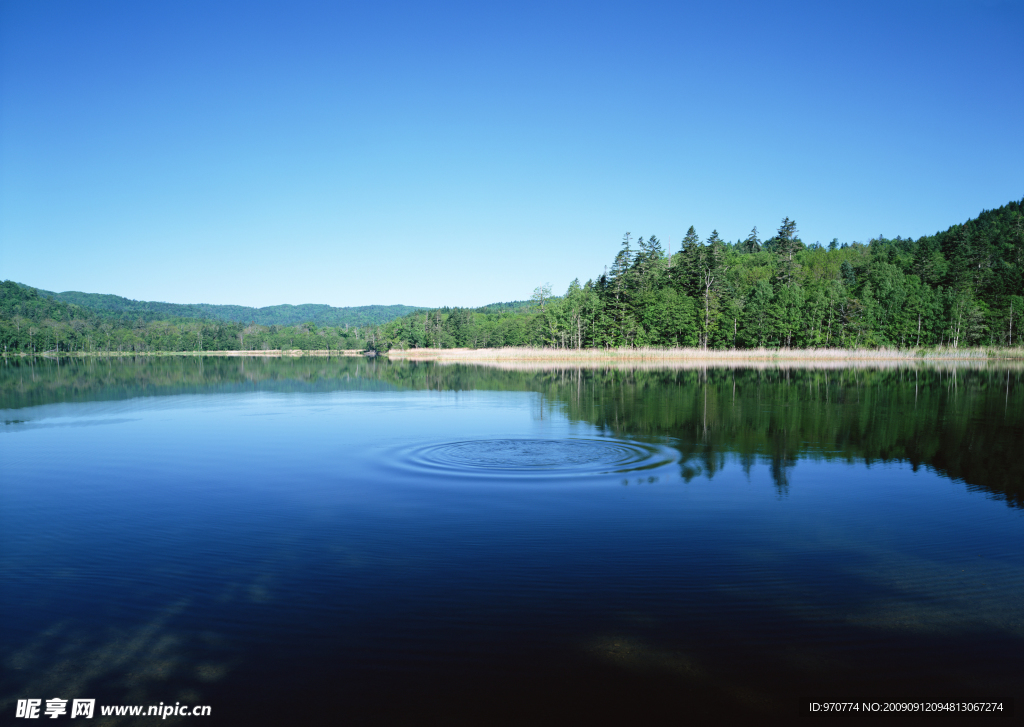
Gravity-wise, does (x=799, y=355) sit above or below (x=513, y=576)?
above

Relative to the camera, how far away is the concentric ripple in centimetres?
1291

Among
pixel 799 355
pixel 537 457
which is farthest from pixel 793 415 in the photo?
pixel 799 355

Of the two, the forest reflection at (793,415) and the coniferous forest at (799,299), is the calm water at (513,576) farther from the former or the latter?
the coniferous forest at (799,299)

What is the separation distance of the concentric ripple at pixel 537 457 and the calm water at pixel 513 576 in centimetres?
11

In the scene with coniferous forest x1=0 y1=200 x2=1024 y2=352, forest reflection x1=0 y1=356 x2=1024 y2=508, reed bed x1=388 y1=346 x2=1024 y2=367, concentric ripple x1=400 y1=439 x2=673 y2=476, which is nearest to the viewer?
concentric ripple x1=400 y1=439 x2=673 y2=476

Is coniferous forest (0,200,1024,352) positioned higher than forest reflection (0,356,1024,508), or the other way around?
coniferous forest (0,200,1024,352)

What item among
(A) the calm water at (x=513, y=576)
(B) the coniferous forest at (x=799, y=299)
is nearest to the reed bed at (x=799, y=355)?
(B) the coniferous forest at (x=799, y=299)

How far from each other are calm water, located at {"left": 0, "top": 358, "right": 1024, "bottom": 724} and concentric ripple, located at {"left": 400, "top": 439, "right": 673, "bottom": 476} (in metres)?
0.11

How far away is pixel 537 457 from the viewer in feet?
46.4

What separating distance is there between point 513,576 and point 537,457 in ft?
23.9

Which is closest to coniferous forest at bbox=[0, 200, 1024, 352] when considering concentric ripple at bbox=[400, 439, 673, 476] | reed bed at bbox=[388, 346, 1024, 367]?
reed bed at bbox=[388, 346, 1024, 367]

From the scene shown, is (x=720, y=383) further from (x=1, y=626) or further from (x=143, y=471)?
(x=1, y=626)

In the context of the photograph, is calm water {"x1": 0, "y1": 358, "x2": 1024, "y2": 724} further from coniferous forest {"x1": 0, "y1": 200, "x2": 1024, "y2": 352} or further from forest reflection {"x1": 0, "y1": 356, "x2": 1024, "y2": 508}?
coniferous forest {"x1": 0, "y1": 200, "x2": 1024, "y2": 352}

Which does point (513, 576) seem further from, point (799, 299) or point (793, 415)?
point (799, 299)
